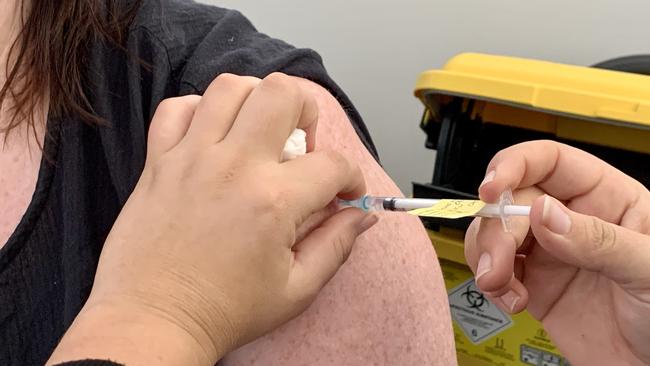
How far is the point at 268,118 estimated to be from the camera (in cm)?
53

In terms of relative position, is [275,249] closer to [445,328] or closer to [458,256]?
[445,328]

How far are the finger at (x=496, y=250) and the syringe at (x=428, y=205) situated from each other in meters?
0.01

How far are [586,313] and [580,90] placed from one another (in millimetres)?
549

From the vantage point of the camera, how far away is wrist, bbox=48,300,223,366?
46 cm

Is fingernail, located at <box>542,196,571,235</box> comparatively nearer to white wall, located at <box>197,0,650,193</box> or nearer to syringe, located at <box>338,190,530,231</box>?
syringe, located at <box>338,190,530,231</box>

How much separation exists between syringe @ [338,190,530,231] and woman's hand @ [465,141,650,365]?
0.01 m

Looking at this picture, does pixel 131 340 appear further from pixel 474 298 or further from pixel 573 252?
pixel 474 298

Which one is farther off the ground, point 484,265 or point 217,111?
point 217,111

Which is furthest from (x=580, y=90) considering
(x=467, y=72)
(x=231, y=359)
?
(x=231, y=359)

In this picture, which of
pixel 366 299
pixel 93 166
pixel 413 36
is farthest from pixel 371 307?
pixel 413 36

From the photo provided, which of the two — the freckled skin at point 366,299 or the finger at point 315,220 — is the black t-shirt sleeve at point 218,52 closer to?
the freckled skin at point 366,299

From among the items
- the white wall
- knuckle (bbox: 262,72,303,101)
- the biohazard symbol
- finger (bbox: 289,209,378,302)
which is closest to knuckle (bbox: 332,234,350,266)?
finger (bbox: 289,209,378,302)

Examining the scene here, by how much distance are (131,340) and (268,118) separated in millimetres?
189

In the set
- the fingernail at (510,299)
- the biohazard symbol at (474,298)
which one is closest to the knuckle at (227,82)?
the fingernail at (510,299)
